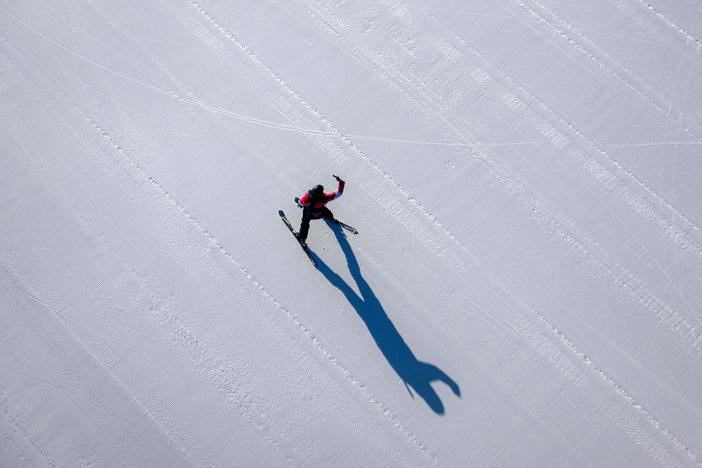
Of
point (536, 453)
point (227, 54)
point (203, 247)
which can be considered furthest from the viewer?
point (227, 54)

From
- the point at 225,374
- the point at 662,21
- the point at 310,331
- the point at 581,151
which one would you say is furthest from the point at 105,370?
the point at 662,21

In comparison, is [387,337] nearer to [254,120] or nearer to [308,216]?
[308,216]

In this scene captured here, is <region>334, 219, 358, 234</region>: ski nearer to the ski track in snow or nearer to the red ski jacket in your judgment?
the red ski jacket

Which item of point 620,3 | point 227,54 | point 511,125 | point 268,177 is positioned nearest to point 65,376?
point 268,177

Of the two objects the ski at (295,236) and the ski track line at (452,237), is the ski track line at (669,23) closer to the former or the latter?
the ski track line at (452,237)

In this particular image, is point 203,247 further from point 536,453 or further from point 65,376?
point 536,453

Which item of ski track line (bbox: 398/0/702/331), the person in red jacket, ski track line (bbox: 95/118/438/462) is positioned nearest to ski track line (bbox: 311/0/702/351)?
ski track line (bbox: 398/0/702/331)
